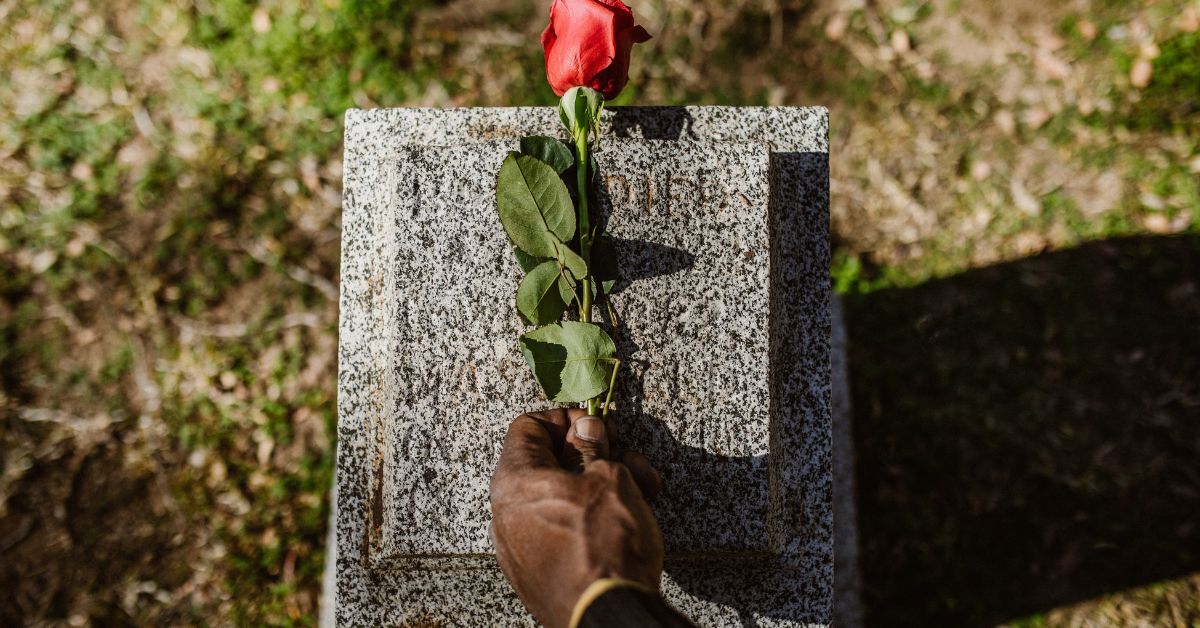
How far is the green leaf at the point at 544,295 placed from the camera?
1.59 metres

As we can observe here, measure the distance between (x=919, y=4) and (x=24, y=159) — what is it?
14.1 feet

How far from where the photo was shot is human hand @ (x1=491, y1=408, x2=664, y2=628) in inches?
49.8

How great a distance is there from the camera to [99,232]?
3369mm

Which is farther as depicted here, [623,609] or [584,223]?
[584,223]

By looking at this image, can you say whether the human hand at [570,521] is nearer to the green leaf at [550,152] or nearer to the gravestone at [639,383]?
the gravestone at [639,383]

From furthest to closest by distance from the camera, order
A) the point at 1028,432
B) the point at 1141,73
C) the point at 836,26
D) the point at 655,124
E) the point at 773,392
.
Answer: the point at 836,26 < the point at 1141,73 < the point at 1028,432 < the point at 655,124 < the point at 773,392

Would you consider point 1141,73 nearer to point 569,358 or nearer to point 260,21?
point 569,358

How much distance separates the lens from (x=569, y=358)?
1581mm

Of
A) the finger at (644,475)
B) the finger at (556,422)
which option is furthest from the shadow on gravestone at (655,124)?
the finger at (644,475)

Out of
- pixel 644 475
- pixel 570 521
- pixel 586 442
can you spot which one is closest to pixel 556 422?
pixel 586 442

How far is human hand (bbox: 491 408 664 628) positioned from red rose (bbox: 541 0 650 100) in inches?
29.0

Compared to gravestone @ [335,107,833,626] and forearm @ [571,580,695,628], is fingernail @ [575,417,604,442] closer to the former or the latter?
gravestone @ [335,107,833,626]

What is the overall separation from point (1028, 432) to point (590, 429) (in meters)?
2.35

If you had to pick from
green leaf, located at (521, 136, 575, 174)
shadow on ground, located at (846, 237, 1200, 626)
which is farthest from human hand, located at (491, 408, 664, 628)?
shadow on ground, located at (846, 237, 1200, 626)
